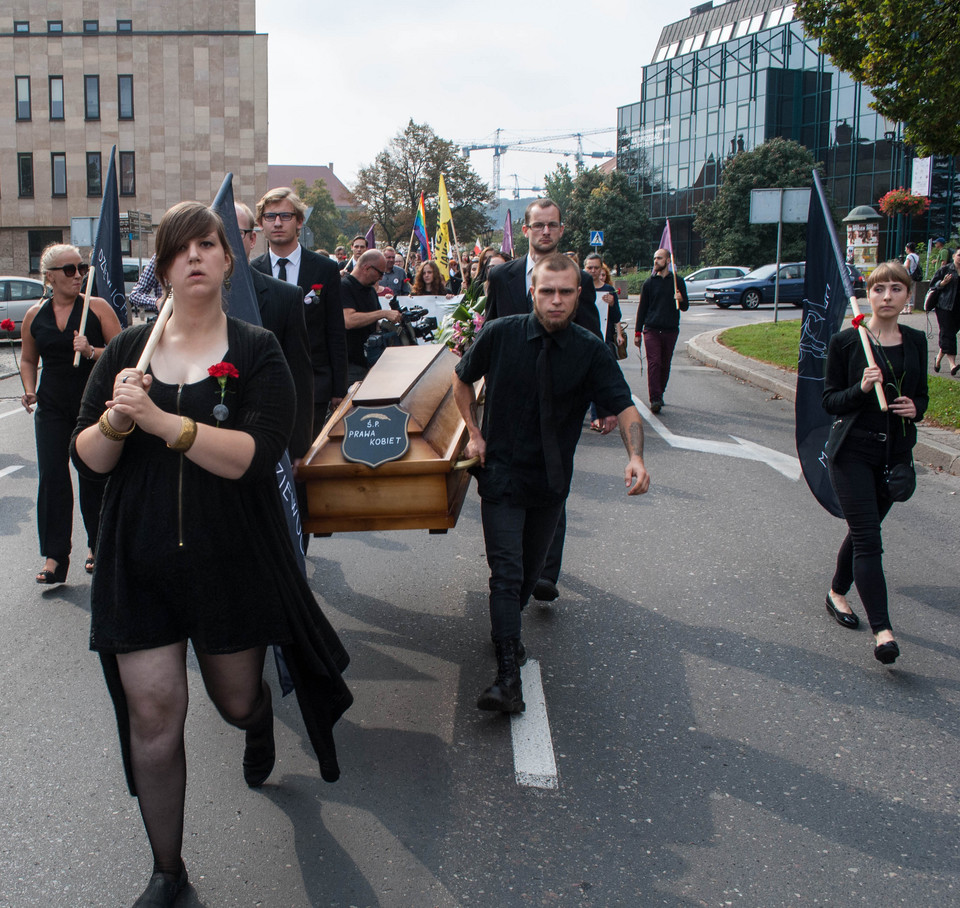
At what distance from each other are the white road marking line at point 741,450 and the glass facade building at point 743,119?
121 ft

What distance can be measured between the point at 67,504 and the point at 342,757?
2954 mm

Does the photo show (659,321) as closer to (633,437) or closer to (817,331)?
(817,331)

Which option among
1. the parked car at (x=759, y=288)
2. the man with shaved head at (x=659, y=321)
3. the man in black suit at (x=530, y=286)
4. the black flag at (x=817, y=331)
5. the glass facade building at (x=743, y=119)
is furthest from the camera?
the glass facade building at (x=743, y=119)

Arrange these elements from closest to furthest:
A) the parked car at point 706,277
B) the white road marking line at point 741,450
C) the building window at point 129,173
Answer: the white road marking line at point 741,450 < the parked car at point 706,277 < the building window at point 129,173

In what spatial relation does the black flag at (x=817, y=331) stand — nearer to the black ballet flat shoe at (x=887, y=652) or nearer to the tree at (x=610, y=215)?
the black ballet flat shoe at (x=887, y=652)

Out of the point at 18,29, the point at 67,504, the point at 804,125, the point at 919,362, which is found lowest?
the point at 67,504

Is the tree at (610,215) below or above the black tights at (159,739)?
above

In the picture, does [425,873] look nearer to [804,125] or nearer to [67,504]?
[67,504]

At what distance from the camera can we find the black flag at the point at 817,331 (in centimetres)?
569

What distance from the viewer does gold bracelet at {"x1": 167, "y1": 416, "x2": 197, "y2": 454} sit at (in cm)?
256

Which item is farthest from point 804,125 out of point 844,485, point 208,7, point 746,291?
point 844,485

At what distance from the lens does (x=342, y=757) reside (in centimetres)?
381

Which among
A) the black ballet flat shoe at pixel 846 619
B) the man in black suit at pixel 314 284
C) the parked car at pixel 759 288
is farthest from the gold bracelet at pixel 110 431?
the parked car at pixel 759 288

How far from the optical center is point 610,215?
5891 centimetres
